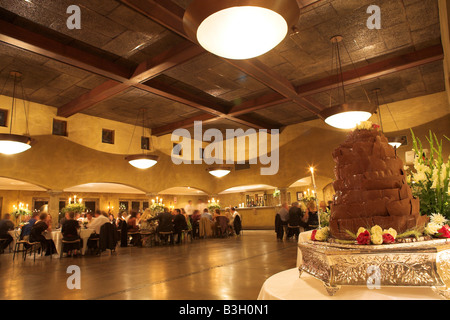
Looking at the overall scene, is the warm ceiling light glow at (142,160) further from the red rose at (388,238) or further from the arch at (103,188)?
the red rose at (388,238)

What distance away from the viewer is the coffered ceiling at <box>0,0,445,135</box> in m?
5.81

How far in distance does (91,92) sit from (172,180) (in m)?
6.32

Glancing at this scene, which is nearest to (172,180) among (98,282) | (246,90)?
(246,90)

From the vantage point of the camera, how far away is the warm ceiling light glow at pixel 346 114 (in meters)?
6.92

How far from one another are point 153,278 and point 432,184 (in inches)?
167

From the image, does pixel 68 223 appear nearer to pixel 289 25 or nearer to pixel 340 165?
pixel 289 25

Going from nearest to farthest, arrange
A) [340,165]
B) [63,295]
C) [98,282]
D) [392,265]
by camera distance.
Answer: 1. [392,265]
2. [340,165]
3. [63,295]
4. [98,282]

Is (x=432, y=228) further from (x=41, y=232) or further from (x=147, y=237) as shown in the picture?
(x=147, y=237)

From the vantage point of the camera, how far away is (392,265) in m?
1.25

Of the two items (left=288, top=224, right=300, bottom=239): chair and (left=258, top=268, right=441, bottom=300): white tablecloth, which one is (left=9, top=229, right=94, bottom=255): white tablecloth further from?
(left=258, top=268, right=441, bottom=300): white tablecloth

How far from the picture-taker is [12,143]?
23.9ft

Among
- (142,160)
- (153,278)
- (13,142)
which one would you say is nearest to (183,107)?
(142,160)

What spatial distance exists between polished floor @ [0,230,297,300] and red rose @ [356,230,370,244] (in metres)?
2.46

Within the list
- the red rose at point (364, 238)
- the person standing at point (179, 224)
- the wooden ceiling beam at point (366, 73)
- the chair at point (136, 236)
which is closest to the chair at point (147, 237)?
the chair at point (136, 236)
